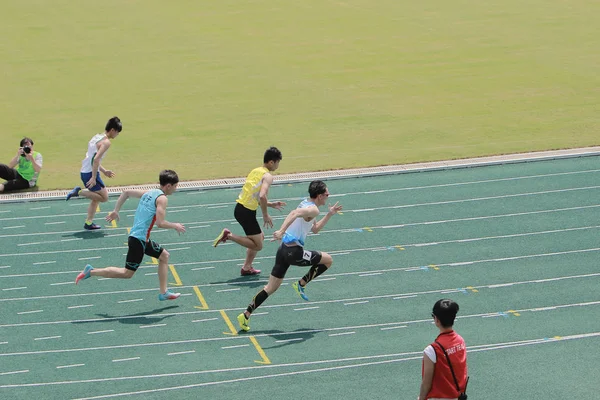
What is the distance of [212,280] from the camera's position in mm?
11750

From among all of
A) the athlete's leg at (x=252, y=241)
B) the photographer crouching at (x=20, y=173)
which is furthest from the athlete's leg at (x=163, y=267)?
the photographer crouching at (x=20, y=173)

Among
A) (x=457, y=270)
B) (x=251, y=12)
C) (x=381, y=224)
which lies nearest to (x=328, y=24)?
(x=251, y=12)

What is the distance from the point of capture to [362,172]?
1670 cm

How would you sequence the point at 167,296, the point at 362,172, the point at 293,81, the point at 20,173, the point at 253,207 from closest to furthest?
1. the point at 167,296
2. the point at 253,207
3. the point at 20,173
4. the point at 362,172
5. the point at 293,81

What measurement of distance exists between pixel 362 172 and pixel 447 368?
417 inches

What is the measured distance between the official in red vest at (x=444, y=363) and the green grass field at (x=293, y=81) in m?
10.9

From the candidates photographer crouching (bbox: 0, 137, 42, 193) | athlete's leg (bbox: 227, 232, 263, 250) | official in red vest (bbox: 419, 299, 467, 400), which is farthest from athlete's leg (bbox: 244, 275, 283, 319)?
photographer crouching (bbox: 0, 137, 42, 193)

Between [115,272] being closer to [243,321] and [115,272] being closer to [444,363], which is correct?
[243,321]

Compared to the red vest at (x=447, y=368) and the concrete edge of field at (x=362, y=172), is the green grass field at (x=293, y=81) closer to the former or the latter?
the concrete edge of field at (x=362, y=172)

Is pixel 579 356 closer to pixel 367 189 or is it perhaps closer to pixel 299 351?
pixel 299 351

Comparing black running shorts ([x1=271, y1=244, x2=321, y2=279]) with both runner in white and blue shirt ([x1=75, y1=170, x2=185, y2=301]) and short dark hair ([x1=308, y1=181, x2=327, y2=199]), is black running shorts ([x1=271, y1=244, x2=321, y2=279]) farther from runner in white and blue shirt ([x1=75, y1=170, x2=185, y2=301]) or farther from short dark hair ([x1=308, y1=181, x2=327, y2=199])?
runner in white and blue shirt ([x1=75, y1=170, x2=185, y2=301])

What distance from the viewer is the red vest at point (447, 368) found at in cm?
622

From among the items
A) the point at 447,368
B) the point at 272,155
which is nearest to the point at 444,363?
the point at 447,368

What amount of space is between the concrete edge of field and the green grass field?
45 centimetres
